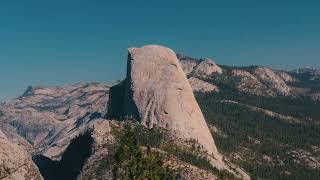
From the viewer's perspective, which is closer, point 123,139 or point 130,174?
point 130,174

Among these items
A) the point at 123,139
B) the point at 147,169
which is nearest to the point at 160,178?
the point at 147,169

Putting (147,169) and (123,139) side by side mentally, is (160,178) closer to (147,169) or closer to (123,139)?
(147,169)

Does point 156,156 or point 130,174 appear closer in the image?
point 130,174
